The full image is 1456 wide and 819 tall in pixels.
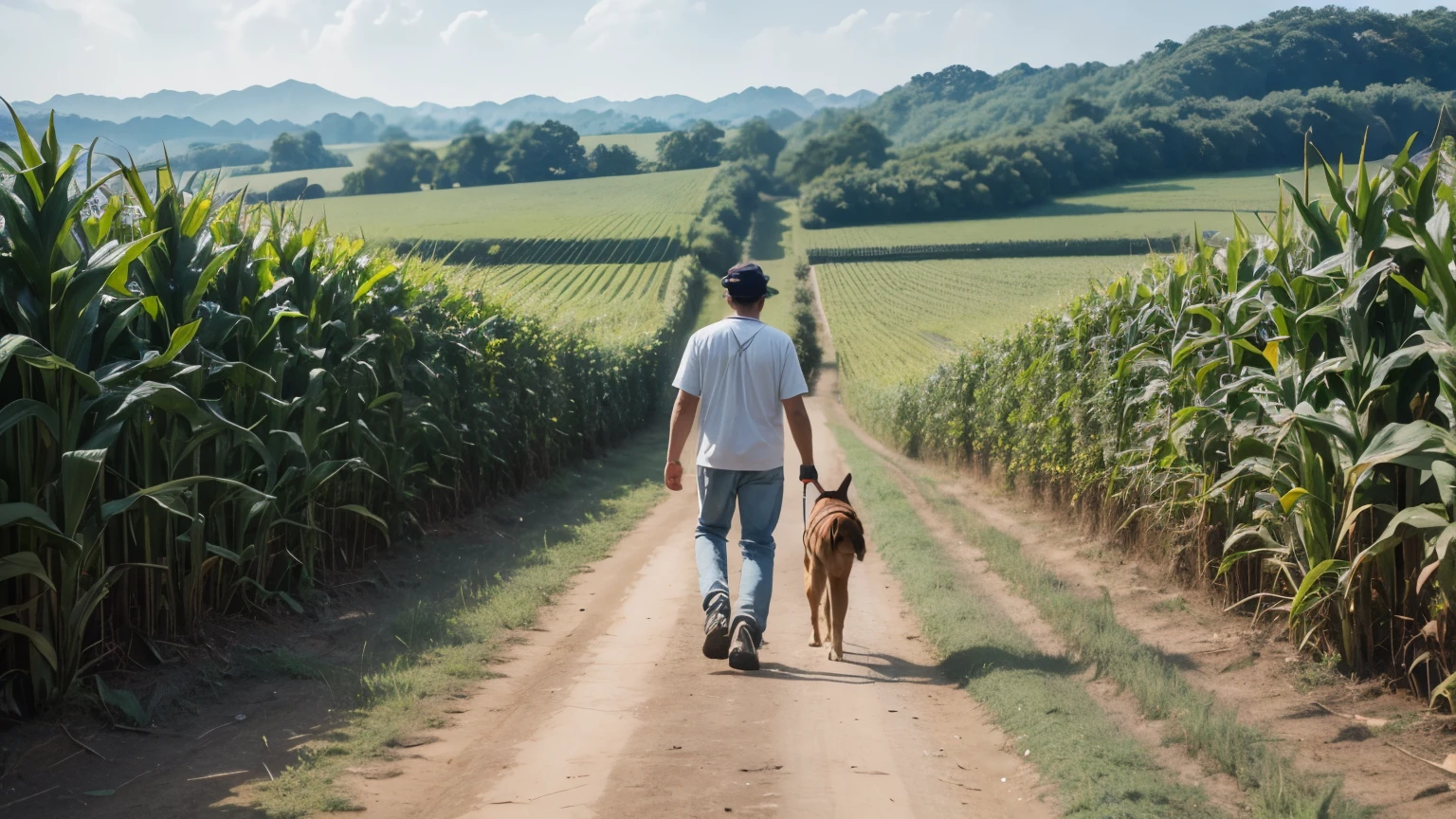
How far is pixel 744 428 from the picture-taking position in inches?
237

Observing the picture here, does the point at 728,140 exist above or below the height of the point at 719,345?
above

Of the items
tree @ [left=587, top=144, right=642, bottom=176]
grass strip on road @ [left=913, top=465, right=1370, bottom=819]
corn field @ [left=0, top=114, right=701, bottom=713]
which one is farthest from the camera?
tree @ [left=587, top=144, right=642, bottom=176]

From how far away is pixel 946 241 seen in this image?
257 feet

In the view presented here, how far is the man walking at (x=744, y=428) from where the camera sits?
6.02 meters

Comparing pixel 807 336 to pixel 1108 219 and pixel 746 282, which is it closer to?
pixel 1108 219

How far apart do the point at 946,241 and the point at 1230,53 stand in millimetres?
25447

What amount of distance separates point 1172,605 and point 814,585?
108 inches

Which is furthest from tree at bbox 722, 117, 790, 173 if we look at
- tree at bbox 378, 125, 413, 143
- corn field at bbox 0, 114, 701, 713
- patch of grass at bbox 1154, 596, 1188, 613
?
patch of grass at bbox 1154, 596, 1188, 613

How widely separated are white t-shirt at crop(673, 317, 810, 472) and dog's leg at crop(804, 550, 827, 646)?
0.63m

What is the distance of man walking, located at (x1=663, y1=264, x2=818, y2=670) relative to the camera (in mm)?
6023

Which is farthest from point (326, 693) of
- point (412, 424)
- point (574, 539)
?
point (574, 539)

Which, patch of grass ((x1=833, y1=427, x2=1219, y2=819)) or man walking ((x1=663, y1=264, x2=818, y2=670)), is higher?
man walking ((x1=663, y1=264, x2=818, y2=670))

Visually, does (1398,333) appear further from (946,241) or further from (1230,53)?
(1230,53)

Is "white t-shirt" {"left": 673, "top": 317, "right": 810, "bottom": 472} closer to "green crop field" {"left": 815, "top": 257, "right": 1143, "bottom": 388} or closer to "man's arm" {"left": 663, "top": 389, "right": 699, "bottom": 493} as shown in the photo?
"man's arm" {"left": 663, "top": 389, "right": 699, "bottom": 493}
